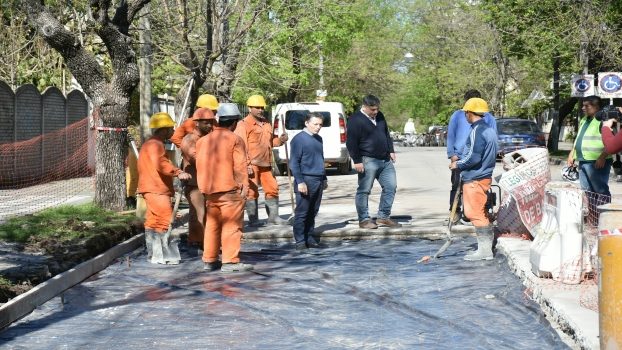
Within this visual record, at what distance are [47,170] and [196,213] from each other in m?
11.3

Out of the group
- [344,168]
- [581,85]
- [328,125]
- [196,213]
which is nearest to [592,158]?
[196,213]

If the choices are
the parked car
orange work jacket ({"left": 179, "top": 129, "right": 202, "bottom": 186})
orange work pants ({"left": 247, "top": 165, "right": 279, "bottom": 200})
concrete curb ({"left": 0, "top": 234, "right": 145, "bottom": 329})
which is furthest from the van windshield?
orange work jacket ({"left": 179, "top": 129, "right": 202, "bottom": 186})

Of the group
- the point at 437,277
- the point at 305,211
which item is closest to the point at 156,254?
the point at 305,211

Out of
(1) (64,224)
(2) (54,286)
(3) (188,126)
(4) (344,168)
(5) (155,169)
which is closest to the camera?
(2) (54,286)

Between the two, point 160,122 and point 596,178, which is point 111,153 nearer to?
point 160,122

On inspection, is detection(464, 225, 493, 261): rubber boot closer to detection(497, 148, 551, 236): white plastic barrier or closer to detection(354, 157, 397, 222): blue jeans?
detection(497, 148, 551, 236): white plastic barrier

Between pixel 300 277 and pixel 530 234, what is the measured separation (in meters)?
2.83

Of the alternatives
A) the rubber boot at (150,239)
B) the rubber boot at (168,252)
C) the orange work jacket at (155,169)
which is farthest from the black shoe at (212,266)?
the orange work jacket at (155,169)

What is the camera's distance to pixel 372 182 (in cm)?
1401

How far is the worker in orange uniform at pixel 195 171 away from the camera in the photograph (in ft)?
38.7

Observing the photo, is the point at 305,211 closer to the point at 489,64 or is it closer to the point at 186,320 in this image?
the point at 186,320

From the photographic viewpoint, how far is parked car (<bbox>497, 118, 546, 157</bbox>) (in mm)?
34875

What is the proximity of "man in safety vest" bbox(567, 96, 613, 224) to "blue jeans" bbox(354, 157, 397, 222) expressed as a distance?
254 cm

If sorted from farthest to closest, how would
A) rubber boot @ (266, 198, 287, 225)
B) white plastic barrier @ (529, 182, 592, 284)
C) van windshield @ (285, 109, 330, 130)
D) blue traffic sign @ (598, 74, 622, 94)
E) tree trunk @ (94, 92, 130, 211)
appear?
van windshield @ (285, 109, 330, 130) < blue traffic sign @ (598, 74, 622, 94) < tree trunk @ (94, 92, 130, 211) < rubber boot @ (266, 198, 287, 225) < white plastic barrier @ (529, 182, 592, 284)
